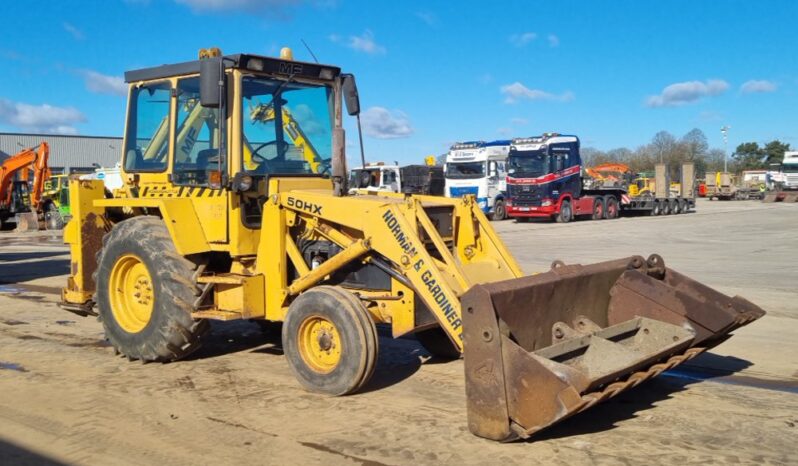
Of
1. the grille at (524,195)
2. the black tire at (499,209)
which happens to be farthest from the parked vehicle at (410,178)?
the grille at (524,195)

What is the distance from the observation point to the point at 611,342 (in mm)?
5477

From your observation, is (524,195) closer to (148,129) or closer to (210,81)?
(148,129)

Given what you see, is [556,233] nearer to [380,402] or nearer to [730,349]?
[730,349]

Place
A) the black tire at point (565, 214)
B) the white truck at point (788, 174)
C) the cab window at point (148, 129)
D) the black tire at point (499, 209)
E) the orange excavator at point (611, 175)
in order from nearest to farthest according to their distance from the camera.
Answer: the cab window at point (148, 129) → the black tire at point (565, 214) → the black tire at point (499, 209) → the orange excavator at point (611, 175) → the white truck at point (788, 174)

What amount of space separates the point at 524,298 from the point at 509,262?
1319 mm

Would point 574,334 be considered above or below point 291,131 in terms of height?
below

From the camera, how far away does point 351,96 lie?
290 inches

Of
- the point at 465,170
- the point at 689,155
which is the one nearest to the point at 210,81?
the point at 465,170

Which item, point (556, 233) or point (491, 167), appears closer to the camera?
point (556, 233)

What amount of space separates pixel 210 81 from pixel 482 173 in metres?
26.8

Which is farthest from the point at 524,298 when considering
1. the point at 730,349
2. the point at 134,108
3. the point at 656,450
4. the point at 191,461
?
the point at 134,108

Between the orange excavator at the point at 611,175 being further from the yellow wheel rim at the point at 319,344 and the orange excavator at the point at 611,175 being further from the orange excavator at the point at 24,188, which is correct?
the yellow wheel rim at the point at 319,344

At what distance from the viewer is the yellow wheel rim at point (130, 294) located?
7.07m

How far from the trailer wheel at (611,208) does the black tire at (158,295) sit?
28.9 m
